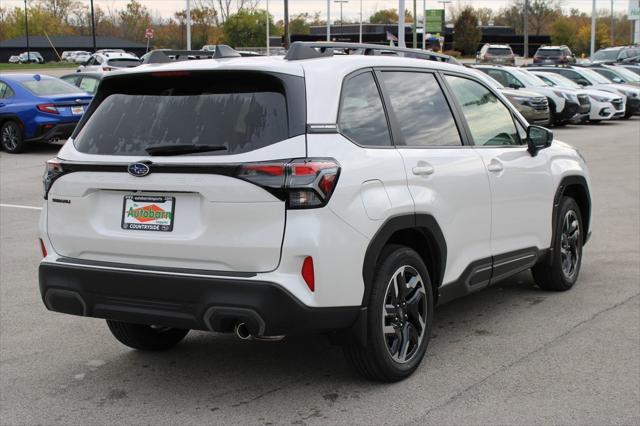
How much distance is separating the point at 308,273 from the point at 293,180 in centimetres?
45

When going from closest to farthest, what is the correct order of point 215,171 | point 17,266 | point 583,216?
point 215,171 < point 583,216 < point 17,266

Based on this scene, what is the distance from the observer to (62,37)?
129000mm

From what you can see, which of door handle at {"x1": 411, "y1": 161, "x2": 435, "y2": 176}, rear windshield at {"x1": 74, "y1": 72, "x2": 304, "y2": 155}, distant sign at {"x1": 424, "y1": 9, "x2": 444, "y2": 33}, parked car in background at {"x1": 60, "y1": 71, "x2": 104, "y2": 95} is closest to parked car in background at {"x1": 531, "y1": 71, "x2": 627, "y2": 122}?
parked car in background at {"x1": 60, "y1": 71, "x2": 104, "y2": 95}

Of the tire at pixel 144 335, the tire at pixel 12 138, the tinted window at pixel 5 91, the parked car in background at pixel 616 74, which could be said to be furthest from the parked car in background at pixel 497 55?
the tire at pixel 144 335

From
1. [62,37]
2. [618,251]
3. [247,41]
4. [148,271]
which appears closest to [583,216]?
[618,251]

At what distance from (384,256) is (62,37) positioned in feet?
432

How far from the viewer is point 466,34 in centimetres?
A: 9625

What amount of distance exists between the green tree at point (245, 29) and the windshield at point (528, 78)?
53.8 meters

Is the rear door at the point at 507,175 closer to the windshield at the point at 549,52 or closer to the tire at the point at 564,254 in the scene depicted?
the tire at the point at 564,254

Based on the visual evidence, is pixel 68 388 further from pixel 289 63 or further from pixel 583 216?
pixel 583 216

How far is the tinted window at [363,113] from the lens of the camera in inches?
189

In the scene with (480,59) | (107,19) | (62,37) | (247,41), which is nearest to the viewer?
(480,59)

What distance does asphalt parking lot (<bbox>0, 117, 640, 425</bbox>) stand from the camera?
4617 millimetres

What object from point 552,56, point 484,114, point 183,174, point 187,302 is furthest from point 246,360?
point 552,56
